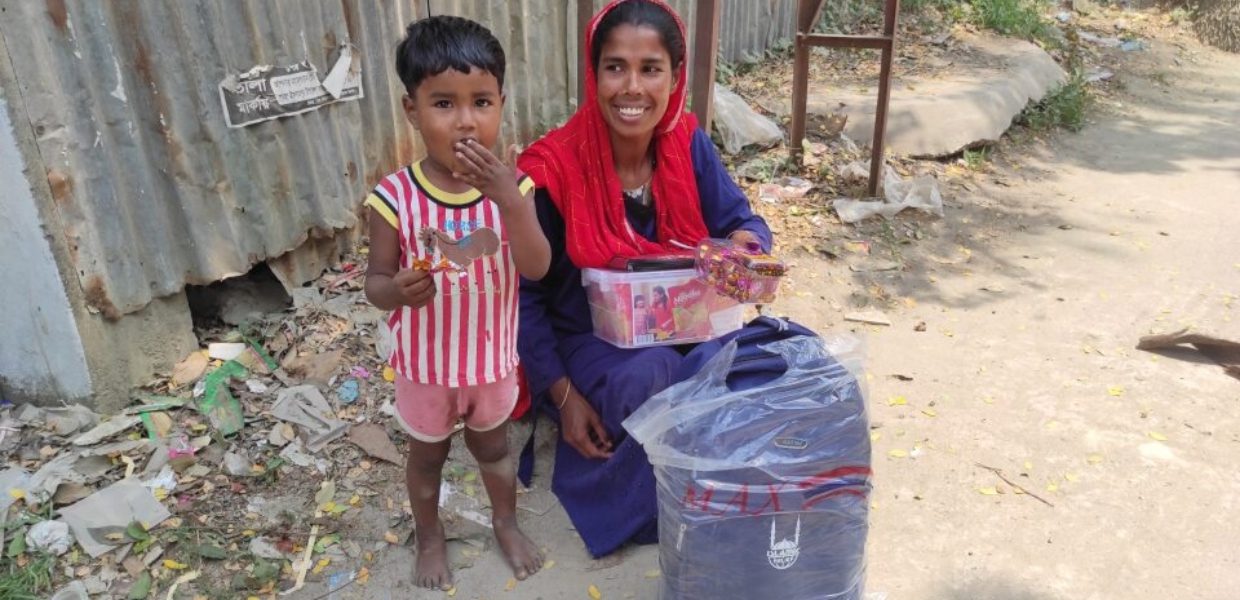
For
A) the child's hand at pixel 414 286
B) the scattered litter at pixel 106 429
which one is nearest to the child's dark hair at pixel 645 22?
the child's hand at pixel 414 286

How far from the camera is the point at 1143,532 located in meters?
2.45

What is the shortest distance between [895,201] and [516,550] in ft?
11.1

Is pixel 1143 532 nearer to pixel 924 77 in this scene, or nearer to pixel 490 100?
pixel 490 100

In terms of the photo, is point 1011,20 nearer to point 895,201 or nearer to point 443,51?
point 895,201

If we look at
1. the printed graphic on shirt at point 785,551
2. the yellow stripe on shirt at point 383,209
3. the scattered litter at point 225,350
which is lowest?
the scattered litter at point 225,350

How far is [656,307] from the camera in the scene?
2367 mm

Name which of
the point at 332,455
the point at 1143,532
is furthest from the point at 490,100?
the point at 1143,532

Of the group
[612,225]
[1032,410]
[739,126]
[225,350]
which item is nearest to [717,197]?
[612,225]

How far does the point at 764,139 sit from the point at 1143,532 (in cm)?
347

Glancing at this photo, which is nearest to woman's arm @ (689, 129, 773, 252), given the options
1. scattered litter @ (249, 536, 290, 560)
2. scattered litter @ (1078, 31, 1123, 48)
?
scattered litter @ (249, 536, 290, 560)

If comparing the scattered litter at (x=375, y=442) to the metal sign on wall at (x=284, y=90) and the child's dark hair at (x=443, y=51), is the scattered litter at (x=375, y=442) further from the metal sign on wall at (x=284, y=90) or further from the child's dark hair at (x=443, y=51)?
the child's dark hair at (x=443, y=51)

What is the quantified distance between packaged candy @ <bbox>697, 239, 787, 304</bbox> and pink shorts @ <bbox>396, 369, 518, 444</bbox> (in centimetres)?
59

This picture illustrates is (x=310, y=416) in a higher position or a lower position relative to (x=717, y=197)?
lower

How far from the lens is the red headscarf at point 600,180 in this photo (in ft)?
7.79
